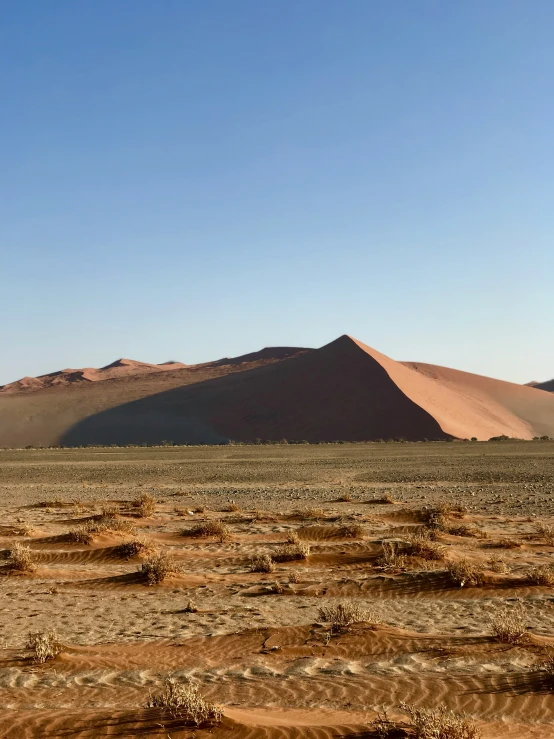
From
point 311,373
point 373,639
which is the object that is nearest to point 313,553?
point 373,639

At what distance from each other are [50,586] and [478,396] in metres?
87.7

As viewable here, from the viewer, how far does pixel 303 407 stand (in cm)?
8112

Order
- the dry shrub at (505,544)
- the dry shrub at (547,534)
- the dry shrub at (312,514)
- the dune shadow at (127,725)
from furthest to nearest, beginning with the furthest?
1. the dry shrub at (312,514)
2. the dry shrub at (547,534)
3. the dry shrub at (505,544)
4. the dune shadow at (127,725)

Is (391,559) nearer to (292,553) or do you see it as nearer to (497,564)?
(497,564)

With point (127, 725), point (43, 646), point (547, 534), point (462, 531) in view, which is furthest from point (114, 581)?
point (547, 534)

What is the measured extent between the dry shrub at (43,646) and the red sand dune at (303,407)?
199 ft

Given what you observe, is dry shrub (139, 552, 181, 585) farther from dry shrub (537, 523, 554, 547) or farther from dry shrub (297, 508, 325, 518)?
dry shrub (537, 523, 554, 547)

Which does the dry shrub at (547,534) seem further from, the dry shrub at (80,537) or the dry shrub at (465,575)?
the dry shrub at (80,537)

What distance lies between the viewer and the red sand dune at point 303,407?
7394cm

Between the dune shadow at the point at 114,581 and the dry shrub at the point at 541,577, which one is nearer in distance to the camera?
the dry shrub at the point at 541,577

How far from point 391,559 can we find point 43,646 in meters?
5.90

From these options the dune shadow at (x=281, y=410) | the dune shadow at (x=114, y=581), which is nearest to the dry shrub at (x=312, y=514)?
the dune shadow at (x=114, y=581)

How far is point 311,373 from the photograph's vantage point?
88.9 m

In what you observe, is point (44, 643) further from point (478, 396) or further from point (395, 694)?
point (478, 396)
